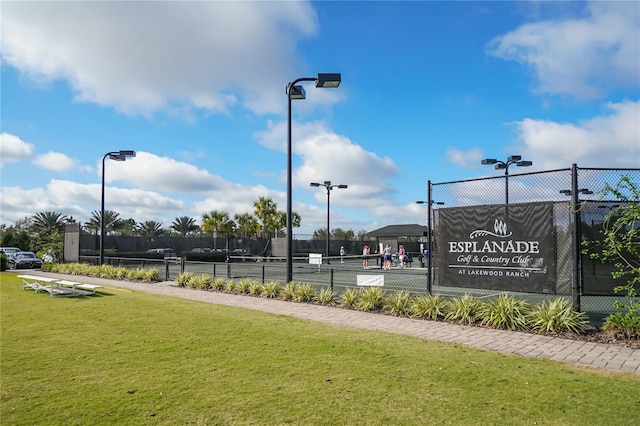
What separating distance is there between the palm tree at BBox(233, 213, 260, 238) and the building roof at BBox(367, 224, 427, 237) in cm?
2272

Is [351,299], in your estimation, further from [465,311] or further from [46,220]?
[46,220]

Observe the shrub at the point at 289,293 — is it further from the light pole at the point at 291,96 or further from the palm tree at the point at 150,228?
the palm tree at the point at 150,228

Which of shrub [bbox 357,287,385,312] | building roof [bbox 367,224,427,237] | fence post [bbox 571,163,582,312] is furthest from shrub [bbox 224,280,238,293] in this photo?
building roof [bbox 367,224,427,237]

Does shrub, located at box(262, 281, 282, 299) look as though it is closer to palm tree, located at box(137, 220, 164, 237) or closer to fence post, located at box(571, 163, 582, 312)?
fence post, located at box(571, 163, 582, 312)

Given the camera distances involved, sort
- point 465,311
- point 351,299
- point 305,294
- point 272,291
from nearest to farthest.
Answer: point 465,311
point 351,299
point 305,294
point 272,291

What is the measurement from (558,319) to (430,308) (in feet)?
8.13

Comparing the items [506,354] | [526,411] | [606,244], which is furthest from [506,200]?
[526,411]

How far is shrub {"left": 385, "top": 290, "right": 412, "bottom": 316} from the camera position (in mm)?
10172

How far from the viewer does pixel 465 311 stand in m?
9.21

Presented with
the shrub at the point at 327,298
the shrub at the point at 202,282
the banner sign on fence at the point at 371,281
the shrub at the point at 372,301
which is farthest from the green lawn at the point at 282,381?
the shrub at the point at 202,282

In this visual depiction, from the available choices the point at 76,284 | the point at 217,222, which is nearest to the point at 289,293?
the point at 76,284

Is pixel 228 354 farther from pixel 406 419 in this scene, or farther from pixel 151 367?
pixel 406 419

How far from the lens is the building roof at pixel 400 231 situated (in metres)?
43.9

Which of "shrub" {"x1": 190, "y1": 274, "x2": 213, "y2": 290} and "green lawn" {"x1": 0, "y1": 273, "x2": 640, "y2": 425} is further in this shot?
"shrub" {"x1": 190, "y1": 274, "x2": 213, "y2": 290}
